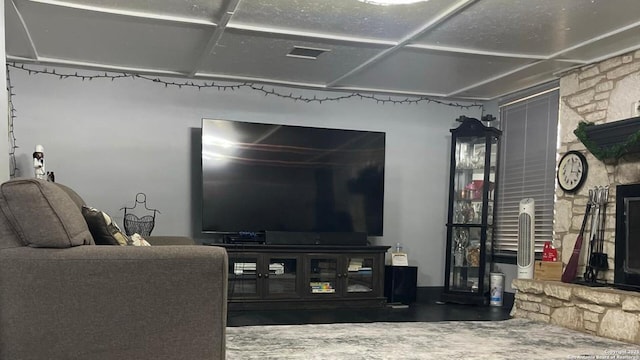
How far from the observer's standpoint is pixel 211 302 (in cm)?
187

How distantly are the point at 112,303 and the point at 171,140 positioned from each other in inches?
131

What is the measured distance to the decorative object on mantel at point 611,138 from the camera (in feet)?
12.0

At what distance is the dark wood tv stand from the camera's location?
4.58 metres

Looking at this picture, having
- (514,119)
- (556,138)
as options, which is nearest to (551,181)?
(556,138)

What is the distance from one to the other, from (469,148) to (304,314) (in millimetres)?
Result: 2444

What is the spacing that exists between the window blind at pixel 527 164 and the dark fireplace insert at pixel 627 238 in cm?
90

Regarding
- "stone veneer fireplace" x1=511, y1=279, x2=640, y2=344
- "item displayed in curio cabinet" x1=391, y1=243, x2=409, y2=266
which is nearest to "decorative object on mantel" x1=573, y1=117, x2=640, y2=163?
"stone veneer fireplace" x1=511, y1=279, x2=640, y2=344

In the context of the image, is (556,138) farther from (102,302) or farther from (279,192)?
(102,302)

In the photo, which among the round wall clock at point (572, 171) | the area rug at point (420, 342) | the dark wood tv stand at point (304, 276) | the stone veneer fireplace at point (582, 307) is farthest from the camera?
the dark wood tv stand at point (304, 276)

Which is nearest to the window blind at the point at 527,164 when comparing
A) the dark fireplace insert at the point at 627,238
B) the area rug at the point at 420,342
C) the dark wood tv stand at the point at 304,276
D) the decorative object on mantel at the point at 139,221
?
the dark fireplace insert at the point at 627,238

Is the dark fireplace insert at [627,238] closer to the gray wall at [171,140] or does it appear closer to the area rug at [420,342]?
the area rug at [420,342]

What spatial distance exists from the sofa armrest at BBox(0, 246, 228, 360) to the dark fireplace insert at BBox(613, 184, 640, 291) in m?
3.20

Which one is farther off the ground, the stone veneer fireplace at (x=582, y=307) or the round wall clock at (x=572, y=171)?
the round wall clock at (x=572, y=171)

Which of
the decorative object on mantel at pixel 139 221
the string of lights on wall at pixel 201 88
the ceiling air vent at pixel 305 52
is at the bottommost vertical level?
the decorative object on mantel at pixel 139 221
